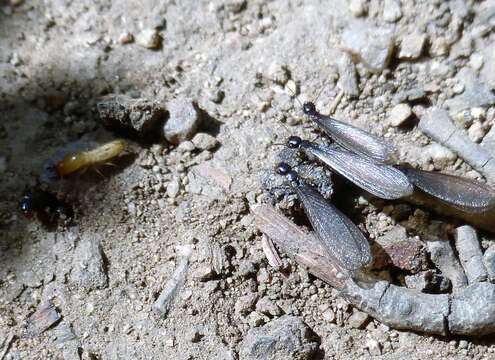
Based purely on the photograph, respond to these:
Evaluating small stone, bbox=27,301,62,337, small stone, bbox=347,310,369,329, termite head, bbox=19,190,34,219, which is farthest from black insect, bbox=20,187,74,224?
small stone, bbox=347,310,369,329

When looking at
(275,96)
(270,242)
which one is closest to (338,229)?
(270,242)

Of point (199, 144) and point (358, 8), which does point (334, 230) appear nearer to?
point (199, 144)

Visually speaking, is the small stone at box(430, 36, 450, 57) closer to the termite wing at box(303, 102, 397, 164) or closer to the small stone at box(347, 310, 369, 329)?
the termite wing at box(303, 102, 397, 164)

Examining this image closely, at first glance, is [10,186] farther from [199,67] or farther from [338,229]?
[338,229]

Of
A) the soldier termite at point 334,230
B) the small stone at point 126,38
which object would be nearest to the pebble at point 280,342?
the soldier termite at point 334,230

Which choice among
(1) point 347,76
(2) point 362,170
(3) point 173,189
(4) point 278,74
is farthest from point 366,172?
(3) point 173,189

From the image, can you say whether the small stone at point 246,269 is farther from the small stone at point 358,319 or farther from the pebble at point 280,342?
the small stone at point 358,319

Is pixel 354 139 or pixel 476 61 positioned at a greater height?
pixel 476 61
